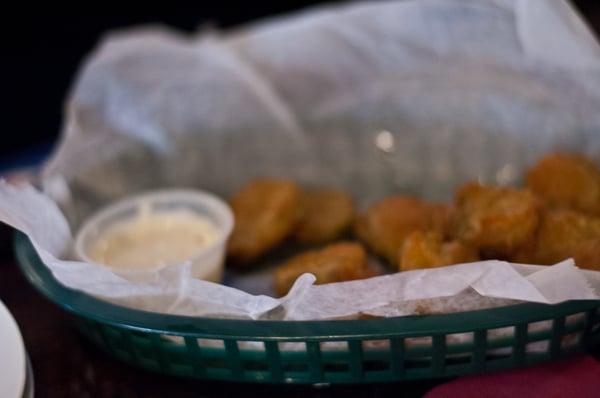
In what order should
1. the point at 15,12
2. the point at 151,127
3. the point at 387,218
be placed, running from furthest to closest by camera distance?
the point at 15,12
the point at 151,127
the point at 387,218

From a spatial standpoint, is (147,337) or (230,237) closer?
(147,337)

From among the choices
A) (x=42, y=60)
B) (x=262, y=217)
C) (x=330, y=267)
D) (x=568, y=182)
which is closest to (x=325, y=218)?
(x=262, y=217)

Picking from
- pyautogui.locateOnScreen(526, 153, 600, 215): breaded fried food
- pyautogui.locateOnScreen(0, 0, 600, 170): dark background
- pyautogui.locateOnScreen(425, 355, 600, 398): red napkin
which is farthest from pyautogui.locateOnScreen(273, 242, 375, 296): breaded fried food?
pyautogui.locateOnScreen(0, 0, 600, 170): dark background

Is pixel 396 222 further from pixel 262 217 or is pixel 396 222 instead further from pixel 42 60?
pixel 42 60

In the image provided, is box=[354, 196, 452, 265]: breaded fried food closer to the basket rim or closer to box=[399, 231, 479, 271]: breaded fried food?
box=[399, 231, 479, 271]: breaded fried food

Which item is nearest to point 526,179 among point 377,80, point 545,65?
point 545,65

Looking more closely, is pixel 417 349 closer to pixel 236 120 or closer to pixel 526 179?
pixel 526 179

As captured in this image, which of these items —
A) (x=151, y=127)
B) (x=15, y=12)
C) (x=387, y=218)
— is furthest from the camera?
(x=15, y=12)

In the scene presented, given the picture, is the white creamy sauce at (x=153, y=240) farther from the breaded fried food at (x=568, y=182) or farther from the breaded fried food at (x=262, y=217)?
the breaded fried food at (x=568, y=182)
